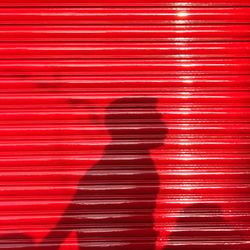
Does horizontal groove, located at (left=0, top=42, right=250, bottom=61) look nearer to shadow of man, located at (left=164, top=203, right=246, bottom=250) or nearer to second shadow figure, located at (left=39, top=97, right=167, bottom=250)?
second shadow figure, located at (left=39, top=97, right=167, bottom=250)

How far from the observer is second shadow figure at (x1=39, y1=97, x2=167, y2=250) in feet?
13.4

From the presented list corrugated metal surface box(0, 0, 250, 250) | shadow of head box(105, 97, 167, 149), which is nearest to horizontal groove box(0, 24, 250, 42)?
corrugated metal surface box(0, 0, 250, 250)

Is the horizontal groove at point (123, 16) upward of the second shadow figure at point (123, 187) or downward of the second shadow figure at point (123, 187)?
upward

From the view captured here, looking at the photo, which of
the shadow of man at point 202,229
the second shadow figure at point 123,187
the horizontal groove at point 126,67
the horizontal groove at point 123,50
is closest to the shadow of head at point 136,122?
the second shadow figure at point 123,187

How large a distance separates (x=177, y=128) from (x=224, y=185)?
0.62 m

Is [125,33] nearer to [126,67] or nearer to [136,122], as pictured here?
[126,67]

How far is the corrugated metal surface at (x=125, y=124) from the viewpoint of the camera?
4.07 m

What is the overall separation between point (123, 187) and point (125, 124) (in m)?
0.53

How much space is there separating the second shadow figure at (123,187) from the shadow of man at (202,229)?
21cm

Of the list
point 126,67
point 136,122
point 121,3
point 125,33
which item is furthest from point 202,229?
point 121,3

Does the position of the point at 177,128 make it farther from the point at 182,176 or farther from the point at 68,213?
the point at 68,213

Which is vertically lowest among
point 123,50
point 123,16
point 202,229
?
point 202,229

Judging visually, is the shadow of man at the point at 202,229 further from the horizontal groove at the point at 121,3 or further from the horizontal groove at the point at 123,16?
the horizontal groove at the point at 121,3

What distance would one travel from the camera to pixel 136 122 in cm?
411
